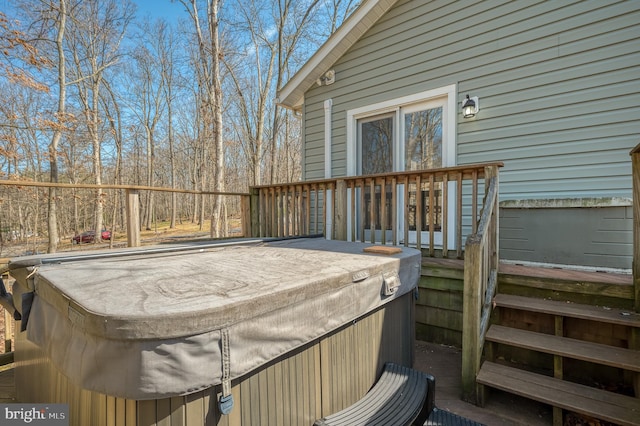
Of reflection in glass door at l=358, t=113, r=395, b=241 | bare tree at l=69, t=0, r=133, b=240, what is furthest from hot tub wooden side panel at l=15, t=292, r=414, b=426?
bare tree at l=69, t=0, r=133, b=240

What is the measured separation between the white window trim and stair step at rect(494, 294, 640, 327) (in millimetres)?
2162

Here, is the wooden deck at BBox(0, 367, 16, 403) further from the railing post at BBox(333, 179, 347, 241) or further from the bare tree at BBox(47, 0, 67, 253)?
the bare tree at BBox(47, 0, 67, 253)

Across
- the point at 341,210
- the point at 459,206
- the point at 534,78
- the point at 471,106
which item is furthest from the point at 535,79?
the point at 341,210

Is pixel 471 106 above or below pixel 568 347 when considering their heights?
above

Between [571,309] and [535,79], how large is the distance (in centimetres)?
270

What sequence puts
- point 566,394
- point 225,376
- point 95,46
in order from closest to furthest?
point 225,376 → point 566,394 → point 95,46

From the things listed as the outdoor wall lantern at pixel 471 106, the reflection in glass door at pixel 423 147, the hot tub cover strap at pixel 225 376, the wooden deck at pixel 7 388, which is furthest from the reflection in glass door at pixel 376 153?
the wooden deck at pixel 7 388

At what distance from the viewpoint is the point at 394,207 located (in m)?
3.40

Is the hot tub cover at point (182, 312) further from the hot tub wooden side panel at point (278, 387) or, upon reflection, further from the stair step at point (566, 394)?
the stair step at point (566, 394)

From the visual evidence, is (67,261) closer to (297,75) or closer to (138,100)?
(297,75)

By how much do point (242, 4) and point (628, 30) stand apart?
11765 millimetres

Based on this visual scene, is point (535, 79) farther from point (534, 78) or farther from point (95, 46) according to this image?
point (95, 46)

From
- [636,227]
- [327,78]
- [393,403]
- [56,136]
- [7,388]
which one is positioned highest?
[56,136]

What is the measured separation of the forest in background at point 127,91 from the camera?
28.8ft
